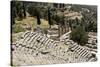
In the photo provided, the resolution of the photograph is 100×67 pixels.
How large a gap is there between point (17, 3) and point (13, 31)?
0.30 metres

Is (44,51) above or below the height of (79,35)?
below

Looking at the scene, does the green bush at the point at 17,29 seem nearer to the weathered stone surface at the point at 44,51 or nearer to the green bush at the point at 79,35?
the weathered stone surface at the point at 44,51

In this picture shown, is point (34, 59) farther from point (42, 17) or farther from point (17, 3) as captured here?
point (17, 3)

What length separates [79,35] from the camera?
88.8 inches

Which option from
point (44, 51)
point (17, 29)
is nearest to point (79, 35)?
point (44, 51)

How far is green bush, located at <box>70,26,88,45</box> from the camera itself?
88.0 inches

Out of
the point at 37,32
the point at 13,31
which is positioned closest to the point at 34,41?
the point at 37,32

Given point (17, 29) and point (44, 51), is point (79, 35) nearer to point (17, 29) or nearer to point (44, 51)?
point (44, 51)

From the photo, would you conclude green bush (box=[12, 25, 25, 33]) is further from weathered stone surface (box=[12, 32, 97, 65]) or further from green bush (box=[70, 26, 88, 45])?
green bush (box=[70, 26, 88, 45])

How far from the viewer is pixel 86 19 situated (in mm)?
2285

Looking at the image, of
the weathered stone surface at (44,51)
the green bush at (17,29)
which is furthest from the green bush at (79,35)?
the green bush at (17,29)

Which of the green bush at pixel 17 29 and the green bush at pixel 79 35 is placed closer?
the green bush at pixel 17 29

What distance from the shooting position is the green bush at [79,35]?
2.23m

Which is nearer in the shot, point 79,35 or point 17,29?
point 17,29
